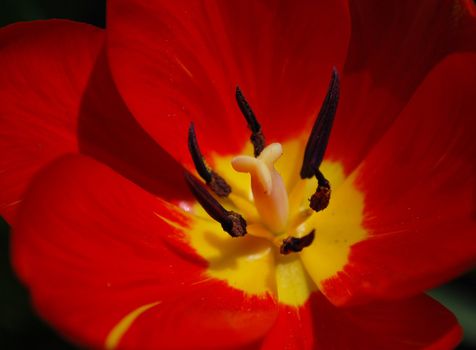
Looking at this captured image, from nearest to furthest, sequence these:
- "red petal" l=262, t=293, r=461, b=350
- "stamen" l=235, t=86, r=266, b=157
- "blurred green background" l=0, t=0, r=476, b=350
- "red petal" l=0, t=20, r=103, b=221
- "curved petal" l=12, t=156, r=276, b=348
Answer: "curved petal" l=12, t=156, r=276, b=348, "red petal" l=262, t=293, r=461, b=350, "red petal" l=0, t=20, r=103, b=221, "stamen" l=235, t=86, r=266, b=157, "blurred green background" l=0, t=0, r=476, b=350

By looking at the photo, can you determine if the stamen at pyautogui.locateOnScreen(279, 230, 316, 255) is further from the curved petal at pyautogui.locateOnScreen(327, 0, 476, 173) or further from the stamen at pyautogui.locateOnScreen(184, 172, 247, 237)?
the curved petal at pyautogui.locateOnScreen(327, 0, 476, 173)

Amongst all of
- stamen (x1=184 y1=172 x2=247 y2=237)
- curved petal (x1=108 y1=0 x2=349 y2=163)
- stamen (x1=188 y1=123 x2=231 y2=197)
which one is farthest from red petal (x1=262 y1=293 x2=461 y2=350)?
curved petal (x1=108 y1=0 x2=349 y2=163)

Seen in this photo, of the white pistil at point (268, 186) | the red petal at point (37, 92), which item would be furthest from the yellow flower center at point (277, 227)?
the red petal at point (37, 92)

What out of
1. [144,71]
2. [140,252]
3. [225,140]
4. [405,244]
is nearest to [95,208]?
[140,252]

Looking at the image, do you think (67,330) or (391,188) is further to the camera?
(391,188)

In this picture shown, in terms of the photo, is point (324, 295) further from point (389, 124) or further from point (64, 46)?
point (64, 46)

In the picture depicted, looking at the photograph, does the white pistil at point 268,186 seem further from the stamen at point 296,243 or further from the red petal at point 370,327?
the red petal at point 370,327
